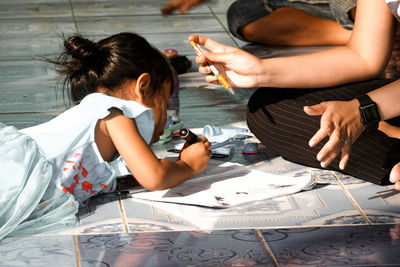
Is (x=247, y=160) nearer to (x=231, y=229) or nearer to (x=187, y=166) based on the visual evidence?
(x=187, y=166)

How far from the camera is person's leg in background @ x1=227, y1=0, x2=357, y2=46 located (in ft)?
10.7

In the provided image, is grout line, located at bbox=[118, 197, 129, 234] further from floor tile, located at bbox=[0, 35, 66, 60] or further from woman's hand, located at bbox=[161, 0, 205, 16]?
floor tile, located at bbox=[0, 35, 66, 60]

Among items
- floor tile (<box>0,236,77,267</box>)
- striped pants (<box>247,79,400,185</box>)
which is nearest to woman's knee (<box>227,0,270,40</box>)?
striped pants (<box>247,79,400,185</box>)

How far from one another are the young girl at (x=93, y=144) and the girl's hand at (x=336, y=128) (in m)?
0.42

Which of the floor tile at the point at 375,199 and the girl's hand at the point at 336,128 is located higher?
the girl's hand at the point at 336,128

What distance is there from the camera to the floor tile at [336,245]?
1569 millimetres

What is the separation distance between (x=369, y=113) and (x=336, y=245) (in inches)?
14.9

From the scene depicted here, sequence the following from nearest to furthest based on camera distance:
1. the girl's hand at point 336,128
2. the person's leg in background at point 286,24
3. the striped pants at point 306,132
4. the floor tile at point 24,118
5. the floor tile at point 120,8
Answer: the girl's hand at point 336,128, the striped pants at point 306,132, the floor tile at point 24,118, the person's leg in background at point 286,24, the floor tile at point 120,8

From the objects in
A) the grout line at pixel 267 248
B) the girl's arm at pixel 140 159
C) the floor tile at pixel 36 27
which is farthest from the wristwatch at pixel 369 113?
the floor tile at pixel 36 27

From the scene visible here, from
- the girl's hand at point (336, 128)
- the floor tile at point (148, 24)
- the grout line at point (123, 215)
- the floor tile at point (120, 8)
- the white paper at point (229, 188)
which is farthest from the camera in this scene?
the floor tile at point (120, 8)

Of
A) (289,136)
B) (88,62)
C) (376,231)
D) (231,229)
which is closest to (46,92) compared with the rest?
(88,62)

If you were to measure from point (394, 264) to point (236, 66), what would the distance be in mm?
678

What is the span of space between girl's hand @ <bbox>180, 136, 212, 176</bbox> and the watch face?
0.46 metres

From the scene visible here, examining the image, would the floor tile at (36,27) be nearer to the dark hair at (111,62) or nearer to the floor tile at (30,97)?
the floor tile at (30,97)
